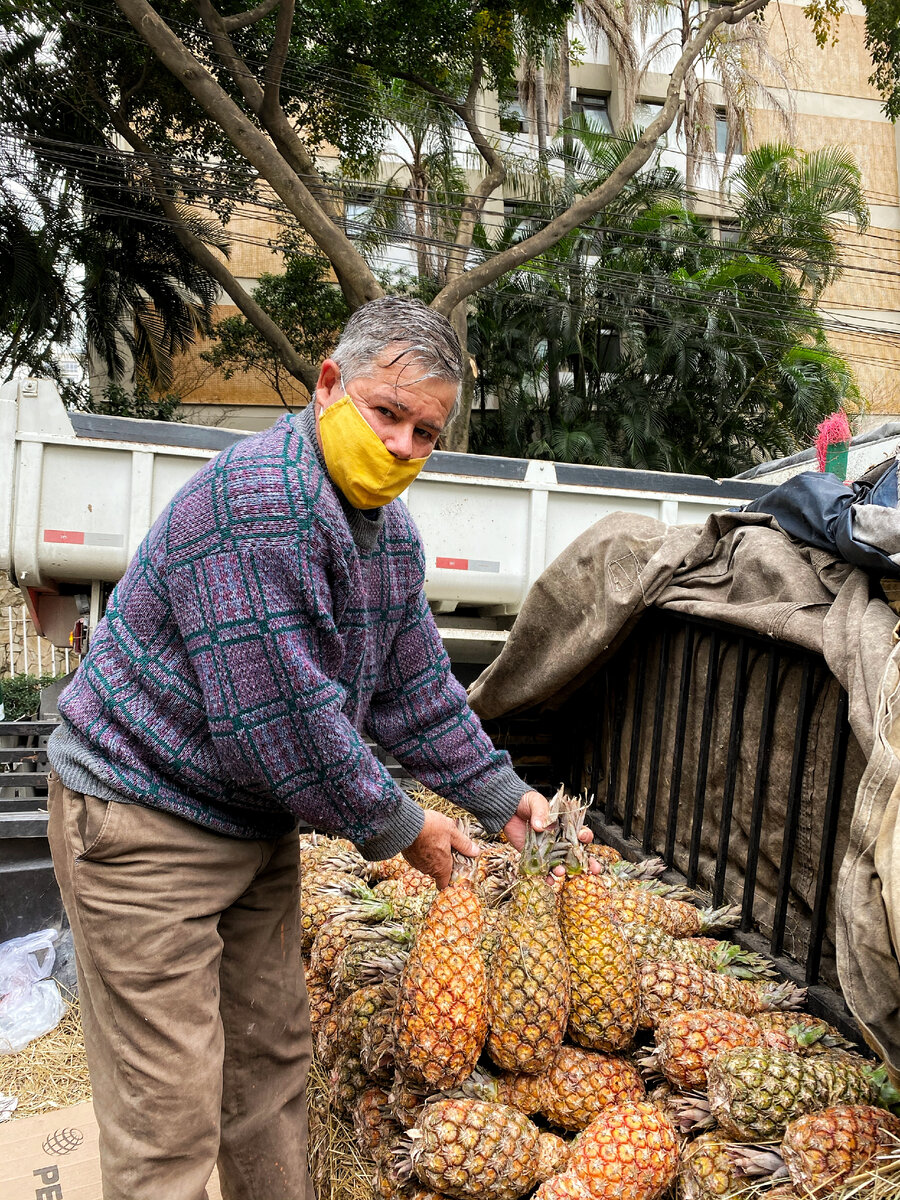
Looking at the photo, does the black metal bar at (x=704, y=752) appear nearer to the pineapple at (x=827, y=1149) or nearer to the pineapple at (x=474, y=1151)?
the pineapple at (x=827, y=1149)

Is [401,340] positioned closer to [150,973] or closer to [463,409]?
[150,973]

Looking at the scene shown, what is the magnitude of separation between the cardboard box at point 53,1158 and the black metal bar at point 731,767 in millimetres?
1843

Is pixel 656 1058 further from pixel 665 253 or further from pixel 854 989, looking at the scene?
pixel 665 253

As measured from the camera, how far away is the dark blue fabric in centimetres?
260

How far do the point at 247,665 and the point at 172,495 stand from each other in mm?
4366

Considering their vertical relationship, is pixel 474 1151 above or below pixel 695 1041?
below

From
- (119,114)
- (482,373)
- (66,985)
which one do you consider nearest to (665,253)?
(482,373)

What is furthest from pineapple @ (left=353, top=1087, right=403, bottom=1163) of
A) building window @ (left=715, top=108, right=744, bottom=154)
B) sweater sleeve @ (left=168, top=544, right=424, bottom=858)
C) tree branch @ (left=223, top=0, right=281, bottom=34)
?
building window @ (left=715, top=108, right=744, bottom=154)

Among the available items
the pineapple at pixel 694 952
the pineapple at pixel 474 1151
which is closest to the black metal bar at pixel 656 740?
the pineapple at pixel 694 952

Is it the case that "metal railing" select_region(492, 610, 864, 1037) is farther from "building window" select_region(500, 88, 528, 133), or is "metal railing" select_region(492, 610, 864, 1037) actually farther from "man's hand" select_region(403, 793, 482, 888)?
"building window" select_region(500, 88, 528, 133)

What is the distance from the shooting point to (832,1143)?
185cm

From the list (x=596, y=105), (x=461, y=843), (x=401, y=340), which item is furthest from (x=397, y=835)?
(x=596, y=105)

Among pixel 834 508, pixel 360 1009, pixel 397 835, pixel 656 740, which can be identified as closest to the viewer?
pixel 397 835

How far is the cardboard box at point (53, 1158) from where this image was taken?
103 inches
